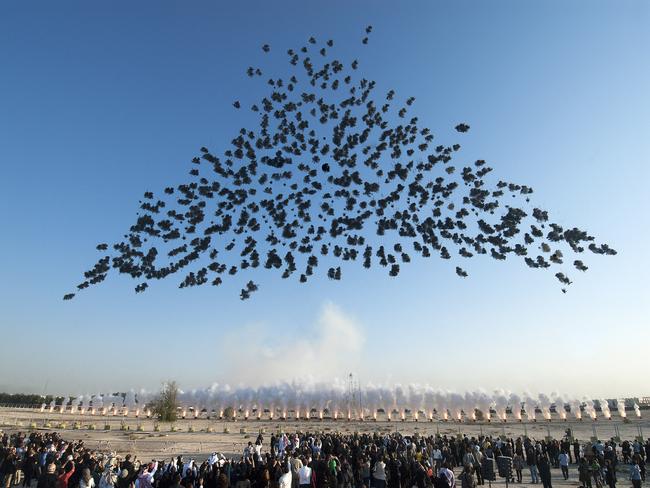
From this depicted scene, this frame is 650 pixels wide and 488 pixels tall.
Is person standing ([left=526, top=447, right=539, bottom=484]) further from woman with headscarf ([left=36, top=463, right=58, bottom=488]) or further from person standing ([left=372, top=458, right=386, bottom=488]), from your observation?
woman with headscarf ([left=36, top=463, right=58, bottom=488])

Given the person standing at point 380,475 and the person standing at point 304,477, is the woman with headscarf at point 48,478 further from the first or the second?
the person standing at point 380,475

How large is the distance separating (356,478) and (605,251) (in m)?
23.9

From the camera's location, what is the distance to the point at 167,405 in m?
89.8

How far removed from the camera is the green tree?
8869 centimetres

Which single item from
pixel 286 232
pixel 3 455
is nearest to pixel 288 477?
pixel 3 455

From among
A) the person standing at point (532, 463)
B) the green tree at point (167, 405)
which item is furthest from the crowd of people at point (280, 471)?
the green tree at point (167, 405)

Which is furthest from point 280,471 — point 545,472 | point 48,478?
point 545,472

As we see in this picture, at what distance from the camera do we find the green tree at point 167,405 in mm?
88688

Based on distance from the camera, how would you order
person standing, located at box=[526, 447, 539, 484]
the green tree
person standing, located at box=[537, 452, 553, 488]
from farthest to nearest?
the green tree < person standing, located at box=[526, 447, 539, 484] < person standing, located at box=[537, 452, 553, 488]

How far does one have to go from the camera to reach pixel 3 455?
23.5 meters

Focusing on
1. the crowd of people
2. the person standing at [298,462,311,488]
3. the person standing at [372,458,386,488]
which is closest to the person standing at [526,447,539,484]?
the crowd of people

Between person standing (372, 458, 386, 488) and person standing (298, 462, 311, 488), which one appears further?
person standing (372, 458, 386, 488)

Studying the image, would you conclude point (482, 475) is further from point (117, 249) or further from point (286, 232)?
point (117, 249)

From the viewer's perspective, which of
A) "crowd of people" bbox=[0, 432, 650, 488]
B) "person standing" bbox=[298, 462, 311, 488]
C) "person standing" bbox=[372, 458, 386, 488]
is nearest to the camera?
"crowd of people" bbox=[0, 432, 650, 488]
